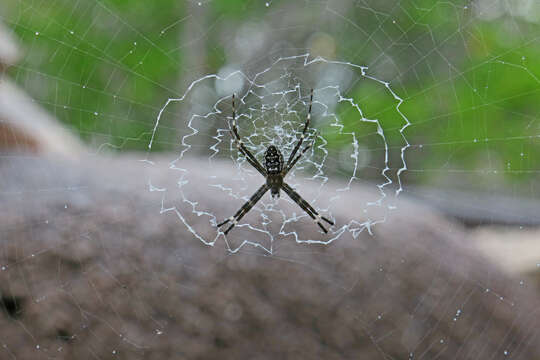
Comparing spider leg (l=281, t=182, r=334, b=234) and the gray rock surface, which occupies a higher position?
spider leg (l=281, t=182, r=334, b=234)

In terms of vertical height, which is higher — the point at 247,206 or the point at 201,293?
the point at 247,206

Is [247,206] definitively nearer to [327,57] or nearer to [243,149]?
[243,149]

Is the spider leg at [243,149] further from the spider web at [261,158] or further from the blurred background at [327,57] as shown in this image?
the blurred background at [327,57]

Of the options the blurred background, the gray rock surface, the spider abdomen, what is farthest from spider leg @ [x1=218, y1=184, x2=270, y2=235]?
the blurred background

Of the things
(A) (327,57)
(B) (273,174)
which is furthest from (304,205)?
(A) (327,57)

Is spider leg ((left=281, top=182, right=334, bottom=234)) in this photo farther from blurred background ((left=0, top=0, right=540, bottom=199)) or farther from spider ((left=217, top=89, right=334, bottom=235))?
blurred background ((left=0, top=0, right=540, bottom=199))

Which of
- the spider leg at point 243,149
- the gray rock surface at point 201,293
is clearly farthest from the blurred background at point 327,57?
the gray rock surface at point 201,293
